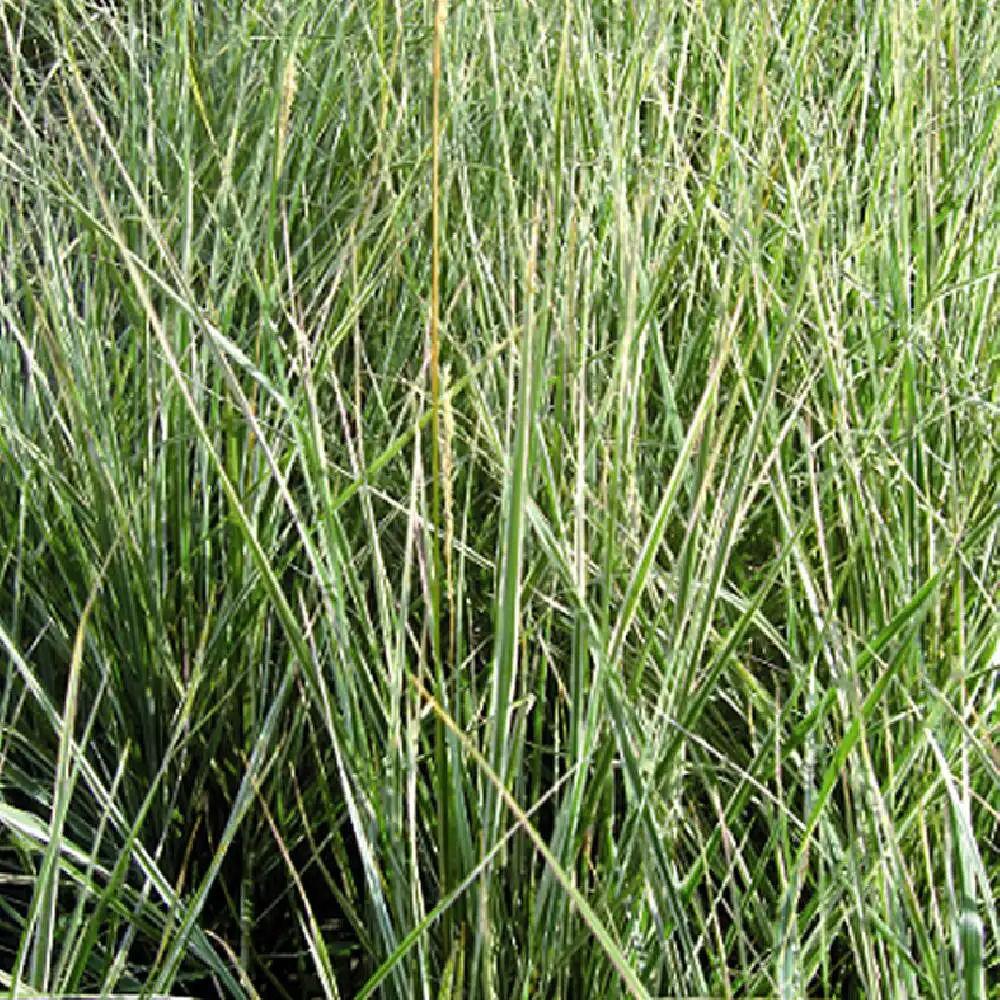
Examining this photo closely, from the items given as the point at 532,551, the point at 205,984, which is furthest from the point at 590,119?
the point at 205,984

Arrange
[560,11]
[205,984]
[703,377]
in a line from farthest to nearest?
[560,11] < [703,377] < [205,984]

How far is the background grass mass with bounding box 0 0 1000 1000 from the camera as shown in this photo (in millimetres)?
765

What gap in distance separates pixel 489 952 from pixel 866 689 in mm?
278

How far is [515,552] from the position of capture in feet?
2.30

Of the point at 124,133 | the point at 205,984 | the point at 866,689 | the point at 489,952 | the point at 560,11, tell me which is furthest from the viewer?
the point at 560,11

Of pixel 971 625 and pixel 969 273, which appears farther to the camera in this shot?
pixel 969 273

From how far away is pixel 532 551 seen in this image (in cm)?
96

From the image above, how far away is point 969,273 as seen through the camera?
1185mm

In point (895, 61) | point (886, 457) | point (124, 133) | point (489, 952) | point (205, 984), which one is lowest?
point (205, 984)

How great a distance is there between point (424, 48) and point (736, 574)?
0.69 metres

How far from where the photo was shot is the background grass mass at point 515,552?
77 cm

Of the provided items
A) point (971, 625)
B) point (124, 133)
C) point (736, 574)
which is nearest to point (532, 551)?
point (736, 574)

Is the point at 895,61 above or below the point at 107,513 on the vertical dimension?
above

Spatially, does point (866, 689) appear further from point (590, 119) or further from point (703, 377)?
point (590, 119)
